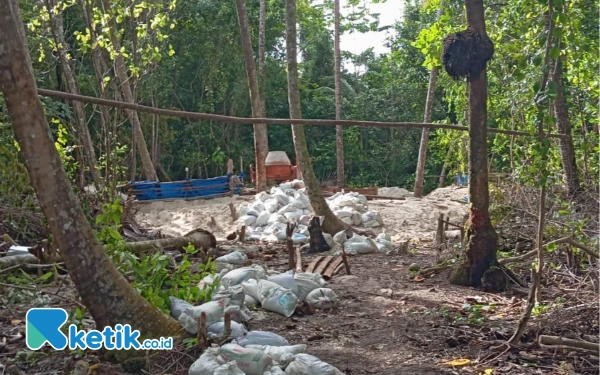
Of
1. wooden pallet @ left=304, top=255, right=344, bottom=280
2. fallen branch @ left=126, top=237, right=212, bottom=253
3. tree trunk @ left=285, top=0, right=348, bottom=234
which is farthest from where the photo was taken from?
tree trunk @ left=285, top=0, right=348, bottom=234

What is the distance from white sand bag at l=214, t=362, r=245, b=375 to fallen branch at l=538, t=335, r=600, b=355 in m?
1.82

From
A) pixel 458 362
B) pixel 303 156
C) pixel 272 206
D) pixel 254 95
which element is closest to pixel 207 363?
pixel 458 362

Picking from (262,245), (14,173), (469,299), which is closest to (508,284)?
(469,299)

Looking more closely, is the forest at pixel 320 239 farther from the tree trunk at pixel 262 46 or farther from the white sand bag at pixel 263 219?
the tree trunk at pixel 262 46

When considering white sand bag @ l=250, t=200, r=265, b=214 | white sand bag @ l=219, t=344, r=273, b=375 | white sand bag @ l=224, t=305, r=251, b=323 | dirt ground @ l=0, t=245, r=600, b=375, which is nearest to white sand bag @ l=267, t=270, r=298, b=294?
dirt ground @ l=0, t=245, r=600, b=375

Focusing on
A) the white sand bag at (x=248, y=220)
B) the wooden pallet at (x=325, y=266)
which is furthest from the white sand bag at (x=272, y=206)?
the wooden pallet at (x=325, y=266)

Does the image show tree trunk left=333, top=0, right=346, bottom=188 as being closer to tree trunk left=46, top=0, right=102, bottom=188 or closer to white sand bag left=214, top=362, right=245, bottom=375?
tree trunk left=46, top=0, right=102, bottom=188

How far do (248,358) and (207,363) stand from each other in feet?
0.72

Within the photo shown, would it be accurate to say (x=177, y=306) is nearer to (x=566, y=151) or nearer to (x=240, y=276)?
(x=240, y=276)

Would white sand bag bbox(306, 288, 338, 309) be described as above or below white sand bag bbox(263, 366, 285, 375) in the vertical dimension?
below

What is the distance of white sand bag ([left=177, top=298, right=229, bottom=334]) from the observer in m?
3.81

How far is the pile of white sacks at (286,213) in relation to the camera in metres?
10.2

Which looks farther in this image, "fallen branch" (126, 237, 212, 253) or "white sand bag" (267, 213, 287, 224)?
"white sand bag" (267, 213, 287, 224)

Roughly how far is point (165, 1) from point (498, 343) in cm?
1485
